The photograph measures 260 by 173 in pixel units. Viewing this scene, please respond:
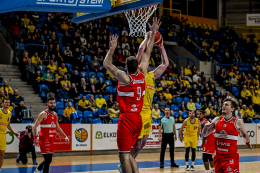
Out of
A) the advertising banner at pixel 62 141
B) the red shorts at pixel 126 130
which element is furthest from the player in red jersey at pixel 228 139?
the advertising banner at pixel 62 141

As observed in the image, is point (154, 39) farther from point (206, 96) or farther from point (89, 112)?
point (206, 96)

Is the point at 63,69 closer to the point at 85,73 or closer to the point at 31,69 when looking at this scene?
the point at 85,73

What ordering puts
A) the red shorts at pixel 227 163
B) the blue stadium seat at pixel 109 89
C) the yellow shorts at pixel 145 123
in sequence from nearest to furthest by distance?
the red shorts at pixel 227 163 < the yellow shorts at pixel 145 123 < the blue stadium seat at pixel 109 89

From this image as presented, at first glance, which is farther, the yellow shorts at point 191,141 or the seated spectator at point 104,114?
the seated spectator at point 104,114

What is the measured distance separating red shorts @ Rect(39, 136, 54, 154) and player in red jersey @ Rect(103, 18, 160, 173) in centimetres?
316

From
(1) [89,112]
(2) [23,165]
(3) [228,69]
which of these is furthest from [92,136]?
(3) [228,69]

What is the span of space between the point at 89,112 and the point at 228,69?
12.9 meters

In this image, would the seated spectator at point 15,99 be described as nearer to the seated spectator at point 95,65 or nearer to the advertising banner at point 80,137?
the advertising banner at point 80,137

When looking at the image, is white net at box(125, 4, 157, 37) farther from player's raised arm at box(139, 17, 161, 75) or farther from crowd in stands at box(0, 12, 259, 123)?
crowd in stands at box(0, 12, 259, 123)

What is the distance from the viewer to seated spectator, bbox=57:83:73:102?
15820 mm

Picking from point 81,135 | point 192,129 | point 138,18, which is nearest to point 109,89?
point 81,135

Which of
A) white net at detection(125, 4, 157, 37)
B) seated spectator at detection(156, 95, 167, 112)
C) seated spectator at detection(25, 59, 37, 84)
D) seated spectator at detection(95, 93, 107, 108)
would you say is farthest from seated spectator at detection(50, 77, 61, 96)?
white net at detection(125, 4, 157, 37)

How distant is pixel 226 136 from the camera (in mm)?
Result: 6688

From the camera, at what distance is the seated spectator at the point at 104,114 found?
51.8 ft
